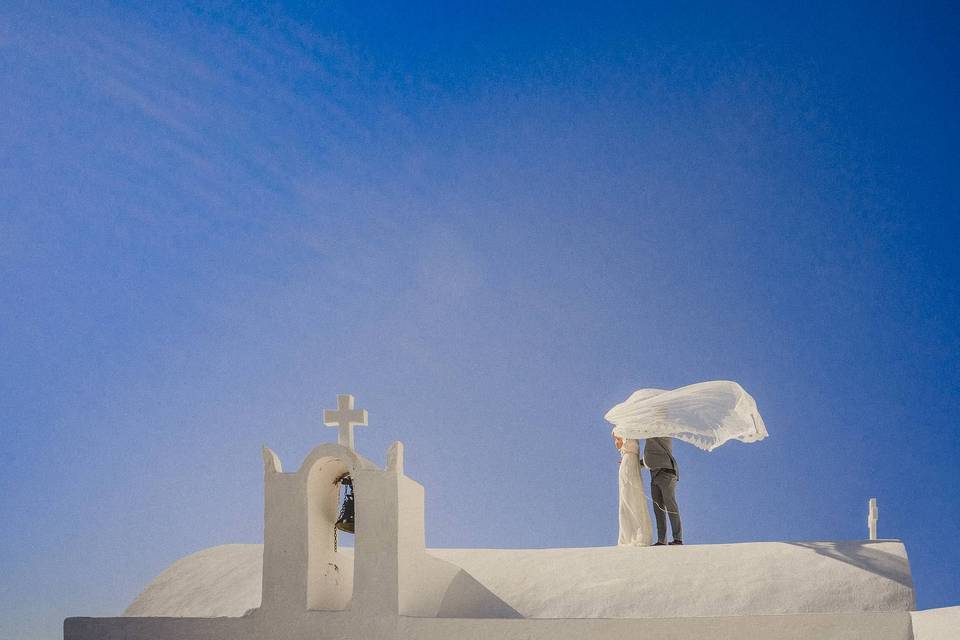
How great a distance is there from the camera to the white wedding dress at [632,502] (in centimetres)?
1286

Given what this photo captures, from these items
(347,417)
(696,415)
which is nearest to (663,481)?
(696,415)

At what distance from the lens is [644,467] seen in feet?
42.6

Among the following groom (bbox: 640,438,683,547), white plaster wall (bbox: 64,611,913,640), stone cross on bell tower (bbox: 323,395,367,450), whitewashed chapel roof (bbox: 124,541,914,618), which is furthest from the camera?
groom (bbox: 640,438,683,547)

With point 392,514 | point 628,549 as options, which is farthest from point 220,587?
point 628,549

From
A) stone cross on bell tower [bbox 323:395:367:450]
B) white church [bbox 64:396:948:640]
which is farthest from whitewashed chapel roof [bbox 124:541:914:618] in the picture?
stone cross on bell tower [bbox 323:395:367:450]

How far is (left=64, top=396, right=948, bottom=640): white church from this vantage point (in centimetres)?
1043

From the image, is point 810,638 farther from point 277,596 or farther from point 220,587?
point 220,587

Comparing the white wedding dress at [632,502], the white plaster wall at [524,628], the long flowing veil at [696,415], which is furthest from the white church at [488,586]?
the long flowing veil at [696,415]

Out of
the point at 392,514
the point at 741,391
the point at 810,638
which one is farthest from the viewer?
the point at 741,391

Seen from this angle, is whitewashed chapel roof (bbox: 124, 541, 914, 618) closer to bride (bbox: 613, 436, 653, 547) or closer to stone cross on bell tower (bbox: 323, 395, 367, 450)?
bride (bbox: 613, 436, 653, 547)

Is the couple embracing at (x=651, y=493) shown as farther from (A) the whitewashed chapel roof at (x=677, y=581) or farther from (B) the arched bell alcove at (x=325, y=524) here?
(B) the arched bell alcove at (x=325, y=524)

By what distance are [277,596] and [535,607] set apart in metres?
2.75

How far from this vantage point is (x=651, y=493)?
13.0 m

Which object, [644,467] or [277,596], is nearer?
[277,596]
